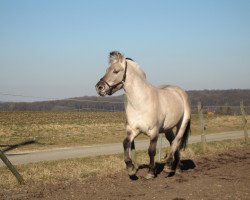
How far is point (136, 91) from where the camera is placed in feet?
26.8

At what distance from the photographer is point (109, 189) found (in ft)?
26.1

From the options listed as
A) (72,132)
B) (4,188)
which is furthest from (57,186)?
(72,132)

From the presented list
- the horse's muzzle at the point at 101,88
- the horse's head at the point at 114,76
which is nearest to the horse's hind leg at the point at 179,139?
the horse's head at the point at 114,76

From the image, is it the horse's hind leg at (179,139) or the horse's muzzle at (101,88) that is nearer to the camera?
the horse's muzzle at (101,88)

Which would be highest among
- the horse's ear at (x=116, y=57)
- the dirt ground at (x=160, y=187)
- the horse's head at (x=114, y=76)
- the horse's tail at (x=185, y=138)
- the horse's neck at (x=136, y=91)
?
the horse's ear at (x=116, y=57)

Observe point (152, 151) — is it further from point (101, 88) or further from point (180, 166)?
point (180, 166)

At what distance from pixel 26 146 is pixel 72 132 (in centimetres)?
772

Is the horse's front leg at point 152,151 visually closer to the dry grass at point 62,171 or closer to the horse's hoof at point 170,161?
the horse's hoof at point 170,161

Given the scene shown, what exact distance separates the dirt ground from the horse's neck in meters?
1.74

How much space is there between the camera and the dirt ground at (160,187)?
718 centimetres

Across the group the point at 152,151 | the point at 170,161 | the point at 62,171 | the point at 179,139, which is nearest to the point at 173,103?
the point at 179,139

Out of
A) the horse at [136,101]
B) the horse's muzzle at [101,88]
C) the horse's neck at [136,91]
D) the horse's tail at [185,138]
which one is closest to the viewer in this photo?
the horse's muzzle at [101,88]

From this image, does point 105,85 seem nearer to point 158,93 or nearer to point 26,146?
point 158,93

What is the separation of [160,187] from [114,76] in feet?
8.19
